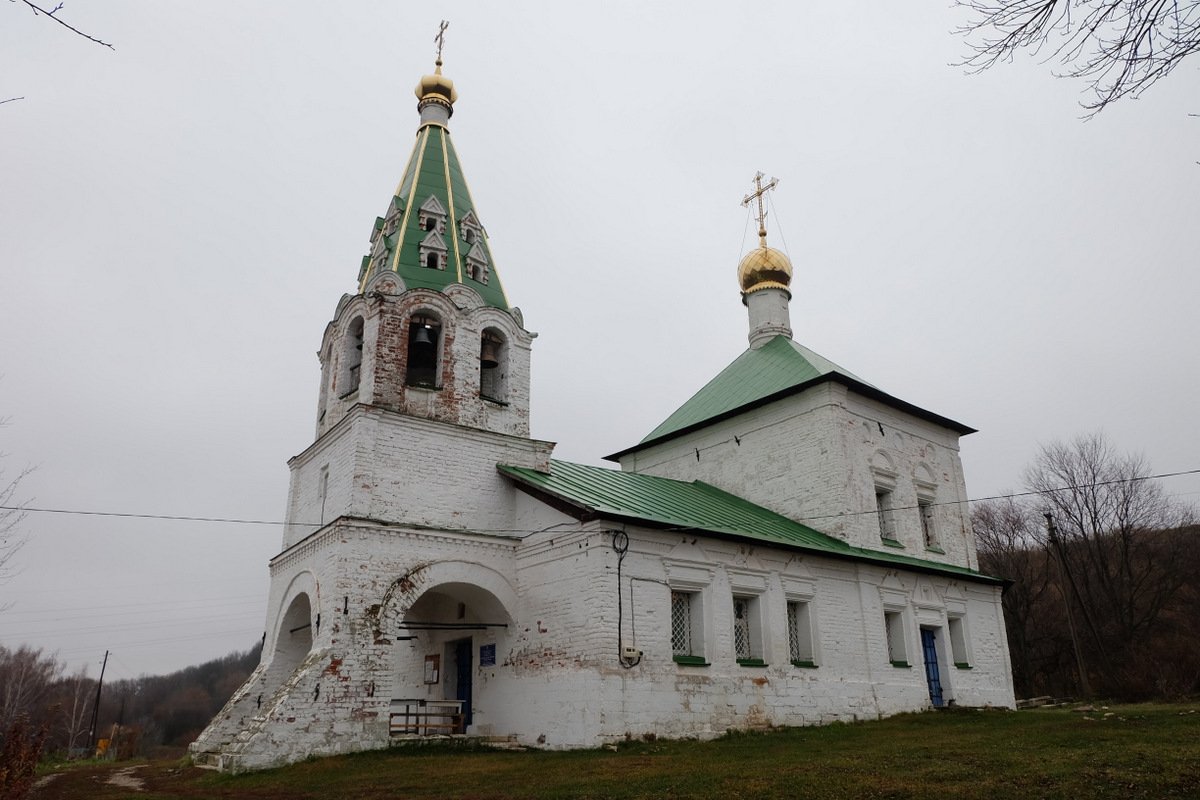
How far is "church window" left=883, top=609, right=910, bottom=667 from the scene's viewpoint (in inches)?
707

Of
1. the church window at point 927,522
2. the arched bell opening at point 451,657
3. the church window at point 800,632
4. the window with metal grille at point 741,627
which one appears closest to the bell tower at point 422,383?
the arched bell opening at point 451,657

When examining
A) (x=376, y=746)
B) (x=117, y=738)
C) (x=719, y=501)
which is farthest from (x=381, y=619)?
(x=117, y=738)

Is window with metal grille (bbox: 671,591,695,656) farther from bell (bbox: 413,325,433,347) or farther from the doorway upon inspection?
bell (bbox: 413,325,433,347)

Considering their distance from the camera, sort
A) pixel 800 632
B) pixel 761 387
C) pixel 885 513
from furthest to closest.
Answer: pixel 761 387
pixel 885 513
pixel 800 632

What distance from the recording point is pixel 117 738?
29.7 metres

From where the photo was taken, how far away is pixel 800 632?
16.3 metres

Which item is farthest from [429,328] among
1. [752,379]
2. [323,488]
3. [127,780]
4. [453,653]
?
[752,379]

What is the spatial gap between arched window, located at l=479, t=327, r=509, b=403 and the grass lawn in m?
6.61

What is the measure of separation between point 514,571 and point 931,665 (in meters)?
10.4

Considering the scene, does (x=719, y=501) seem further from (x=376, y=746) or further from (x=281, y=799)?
(x=281, y=799)

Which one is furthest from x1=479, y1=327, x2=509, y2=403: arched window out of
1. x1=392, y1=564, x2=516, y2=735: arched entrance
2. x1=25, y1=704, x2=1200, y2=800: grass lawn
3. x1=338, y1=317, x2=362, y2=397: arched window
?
A: x1=25, y1=704, x2=1200, y2=800: grass lawn

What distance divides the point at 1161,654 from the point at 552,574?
92.8ft

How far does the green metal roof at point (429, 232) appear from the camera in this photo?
53.5 ft

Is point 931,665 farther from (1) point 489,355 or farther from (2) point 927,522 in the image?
(1) point 489,355
